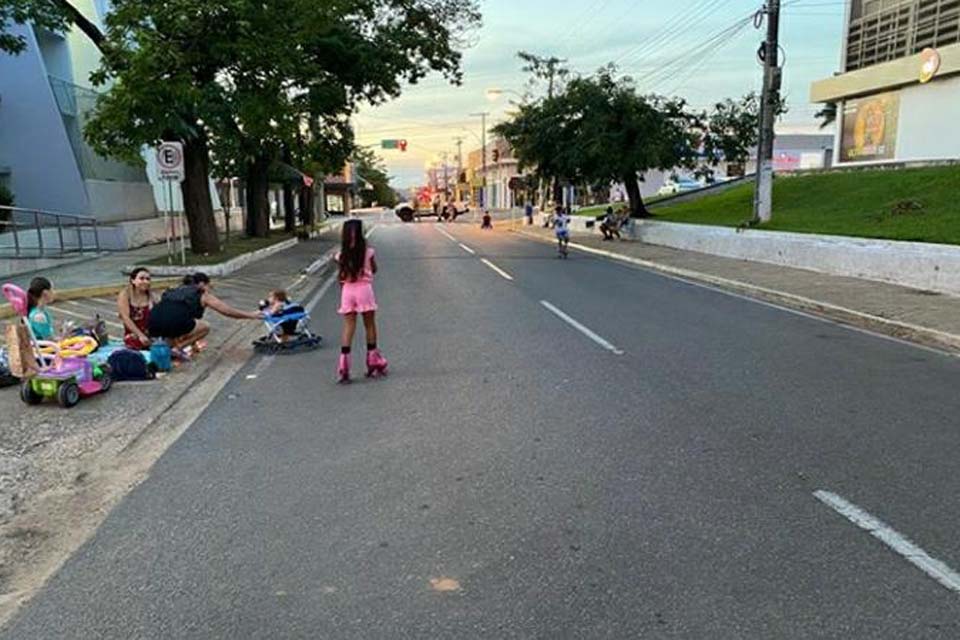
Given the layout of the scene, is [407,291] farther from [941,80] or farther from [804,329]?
[941,80]

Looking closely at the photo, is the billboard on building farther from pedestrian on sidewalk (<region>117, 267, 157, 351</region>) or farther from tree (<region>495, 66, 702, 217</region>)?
pedestrian on sidewalk (<region>117, 267, 157, 351</region>)

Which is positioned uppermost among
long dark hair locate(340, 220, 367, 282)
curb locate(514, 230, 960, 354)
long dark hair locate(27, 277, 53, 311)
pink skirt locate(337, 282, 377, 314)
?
long dark hair locate(340, 220, 367, 282)

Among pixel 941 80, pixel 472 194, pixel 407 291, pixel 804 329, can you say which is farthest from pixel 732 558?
pixel 472 194

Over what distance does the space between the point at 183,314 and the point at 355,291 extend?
2.15 meters

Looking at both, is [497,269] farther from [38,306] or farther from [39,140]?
[39,140]

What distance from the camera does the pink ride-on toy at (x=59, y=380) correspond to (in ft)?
23.0

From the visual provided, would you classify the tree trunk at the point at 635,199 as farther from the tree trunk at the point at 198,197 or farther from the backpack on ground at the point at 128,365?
the backpack on ground at the point at 128,365

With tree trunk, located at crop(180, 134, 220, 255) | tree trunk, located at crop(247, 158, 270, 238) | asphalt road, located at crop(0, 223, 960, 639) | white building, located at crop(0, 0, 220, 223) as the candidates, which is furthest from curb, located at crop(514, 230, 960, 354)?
white building, located at crop(0, 0, 220, 223)

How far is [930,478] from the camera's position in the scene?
513cm

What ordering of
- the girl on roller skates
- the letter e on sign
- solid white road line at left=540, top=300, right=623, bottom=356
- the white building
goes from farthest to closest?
the white building
the letter e on sign
solid white road line at left=540, top=300, right=623, bottom=356
the girl on roller skates

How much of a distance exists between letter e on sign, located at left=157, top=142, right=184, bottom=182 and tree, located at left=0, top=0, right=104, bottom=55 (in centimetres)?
302

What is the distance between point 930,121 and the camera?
29.6 metres

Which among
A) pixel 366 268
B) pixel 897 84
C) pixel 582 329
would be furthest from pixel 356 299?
pixel 897 84

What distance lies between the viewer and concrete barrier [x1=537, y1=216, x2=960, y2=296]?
46.9ft
